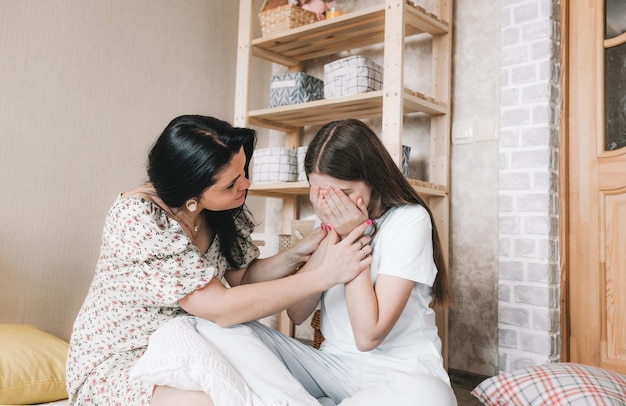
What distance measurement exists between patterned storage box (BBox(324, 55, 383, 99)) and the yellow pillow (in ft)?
4.70

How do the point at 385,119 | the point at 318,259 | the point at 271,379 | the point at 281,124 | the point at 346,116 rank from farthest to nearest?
the point at 281,124, the point at 346,116, the point at 385,119, the point at 318,259, the point at 271,379

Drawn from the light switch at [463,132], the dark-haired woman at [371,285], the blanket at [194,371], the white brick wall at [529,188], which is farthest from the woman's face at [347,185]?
the light switch at [463,132]

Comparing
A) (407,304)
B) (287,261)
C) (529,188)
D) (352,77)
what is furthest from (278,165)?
(407,304)

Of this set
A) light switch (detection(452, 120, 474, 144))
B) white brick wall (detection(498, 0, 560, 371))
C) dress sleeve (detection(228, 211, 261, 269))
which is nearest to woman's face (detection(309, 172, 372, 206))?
dress sleeve (detection(228, 211, 261, 269))

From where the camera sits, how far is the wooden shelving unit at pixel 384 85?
6.72 feet

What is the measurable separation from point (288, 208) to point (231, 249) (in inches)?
51.6

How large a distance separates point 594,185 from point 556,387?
0.89 m

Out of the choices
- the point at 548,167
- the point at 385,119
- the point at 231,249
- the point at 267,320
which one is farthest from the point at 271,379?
the point at 267,320

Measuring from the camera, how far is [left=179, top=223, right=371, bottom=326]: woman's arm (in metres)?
1.19

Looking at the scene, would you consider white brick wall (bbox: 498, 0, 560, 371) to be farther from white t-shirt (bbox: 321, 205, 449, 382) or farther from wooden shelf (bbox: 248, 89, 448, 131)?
white t-shirt (bbox: 321, 205, 449, 382)

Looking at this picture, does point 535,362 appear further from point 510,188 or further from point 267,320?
point 267,320

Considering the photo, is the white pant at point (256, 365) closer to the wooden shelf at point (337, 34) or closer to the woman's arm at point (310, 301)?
the woman's arm at point (310, 301)

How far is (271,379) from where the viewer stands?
1060 mm

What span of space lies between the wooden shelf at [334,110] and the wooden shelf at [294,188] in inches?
12.6
